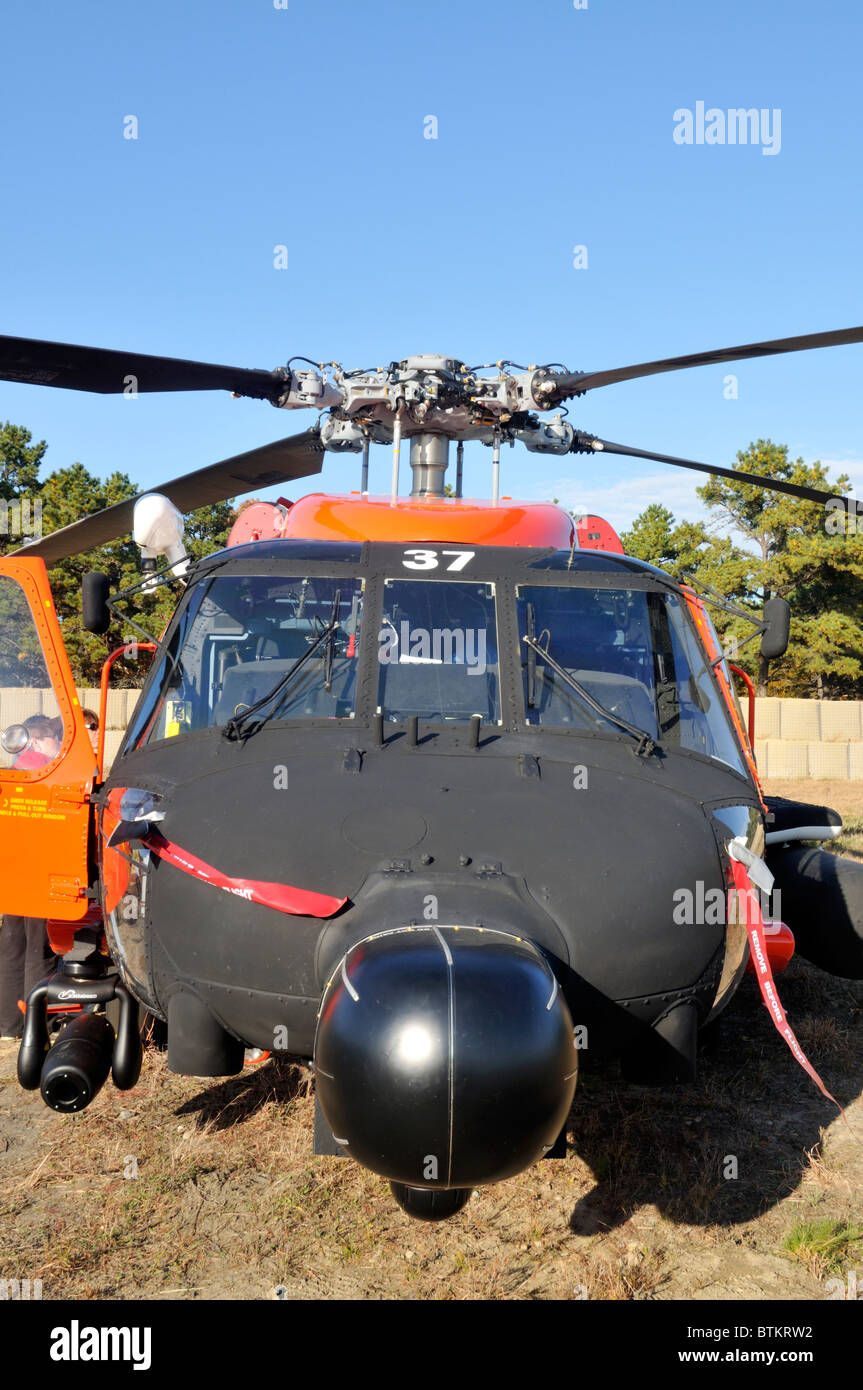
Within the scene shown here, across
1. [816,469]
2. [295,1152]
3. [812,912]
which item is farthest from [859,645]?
[295,1152]

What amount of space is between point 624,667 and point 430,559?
95 centimetres

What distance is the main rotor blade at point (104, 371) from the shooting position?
4832 mm

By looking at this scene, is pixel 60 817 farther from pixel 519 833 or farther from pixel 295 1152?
pixel 519 833

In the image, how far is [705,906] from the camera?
336cm

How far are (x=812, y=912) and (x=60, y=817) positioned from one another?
380 cm

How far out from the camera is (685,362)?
5621 mm

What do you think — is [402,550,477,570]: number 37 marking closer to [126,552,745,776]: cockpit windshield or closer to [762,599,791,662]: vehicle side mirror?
[126,552,745,776]: cockpit windshield

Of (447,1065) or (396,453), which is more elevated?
(396,453)

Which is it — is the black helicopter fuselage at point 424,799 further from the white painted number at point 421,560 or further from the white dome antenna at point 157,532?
the white dome antenna at point 157,532

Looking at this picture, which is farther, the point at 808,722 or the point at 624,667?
the point at 808,722

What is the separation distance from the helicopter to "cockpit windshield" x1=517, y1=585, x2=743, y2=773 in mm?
15

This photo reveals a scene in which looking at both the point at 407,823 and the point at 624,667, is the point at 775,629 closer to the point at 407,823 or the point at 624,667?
the point at 624,667

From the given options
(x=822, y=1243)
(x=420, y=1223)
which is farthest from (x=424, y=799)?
(x=822, y=1243)

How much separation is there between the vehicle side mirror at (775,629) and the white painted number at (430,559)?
141 cm
